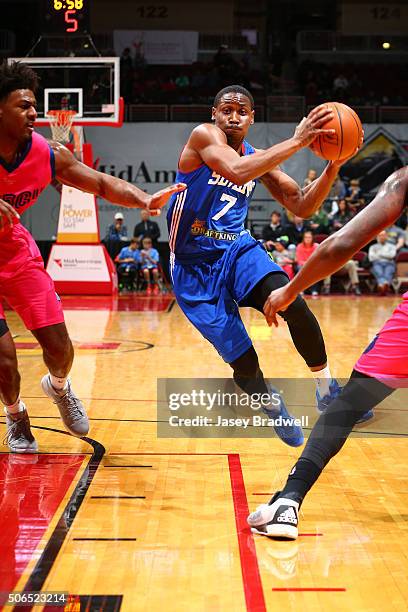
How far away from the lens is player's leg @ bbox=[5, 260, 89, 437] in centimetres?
519

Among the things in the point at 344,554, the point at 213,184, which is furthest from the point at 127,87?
the point at 344,554

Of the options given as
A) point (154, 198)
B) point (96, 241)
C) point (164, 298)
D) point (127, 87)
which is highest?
point (127, 87)

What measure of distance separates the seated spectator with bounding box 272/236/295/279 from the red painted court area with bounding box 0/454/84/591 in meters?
12.8

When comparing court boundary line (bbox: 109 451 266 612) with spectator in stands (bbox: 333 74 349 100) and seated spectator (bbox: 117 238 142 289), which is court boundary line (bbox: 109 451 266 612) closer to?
seated spectator (bbox: 117 238 142 289)

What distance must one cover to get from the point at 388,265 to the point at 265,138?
4.94 m

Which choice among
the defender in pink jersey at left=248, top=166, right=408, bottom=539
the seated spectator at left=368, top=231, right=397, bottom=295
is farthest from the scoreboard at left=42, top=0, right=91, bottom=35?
the defender in pink jersey at left=248, top=166, right=408, bottom=539

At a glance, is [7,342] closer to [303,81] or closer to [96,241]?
[96,241]

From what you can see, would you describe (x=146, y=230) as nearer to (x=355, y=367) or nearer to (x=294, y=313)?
(x=294, y=313)

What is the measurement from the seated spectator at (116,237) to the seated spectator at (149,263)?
86 centimetres

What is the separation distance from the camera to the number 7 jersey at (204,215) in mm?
5367

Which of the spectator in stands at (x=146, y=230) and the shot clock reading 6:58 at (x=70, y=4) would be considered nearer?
the shot clock reading 6:58 at (x=70, y=4)

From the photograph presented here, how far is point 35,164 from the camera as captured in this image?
16.7 ft

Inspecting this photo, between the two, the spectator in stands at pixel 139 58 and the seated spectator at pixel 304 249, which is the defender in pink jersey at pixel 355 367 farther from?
the spectator in stands at pixel 139 58

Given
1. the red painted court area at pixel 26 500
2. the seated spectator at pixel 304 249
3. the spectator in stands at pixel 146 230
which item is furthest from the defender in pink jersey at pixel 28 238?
the spectator in stands at pixel 146 230
